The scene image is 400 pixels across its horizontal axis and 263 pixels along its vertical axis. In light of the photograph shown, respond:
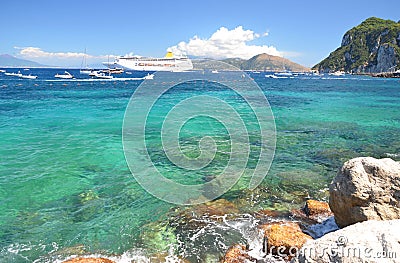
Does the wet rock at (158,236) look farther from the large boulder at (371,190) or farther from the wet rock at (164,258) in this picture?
the large boulder at (371,190)

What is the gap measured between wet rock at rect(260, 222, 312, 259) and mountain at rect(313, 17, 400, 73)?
152 m

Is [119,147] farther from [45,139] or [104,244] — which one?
[104,244]

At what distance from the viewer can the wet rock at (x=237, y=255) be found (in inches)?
240

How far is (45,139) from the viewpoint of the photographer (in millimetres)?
16828

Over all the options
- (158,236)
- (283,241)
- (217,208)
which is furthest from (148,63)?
(283,241)

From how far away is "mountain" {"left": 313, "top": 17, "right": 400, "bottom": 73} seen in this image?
135875 millimetres

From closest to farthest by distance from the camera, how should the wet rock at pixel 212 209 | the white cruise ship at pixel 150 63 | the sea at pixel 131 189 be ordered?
the sea at pixel 131 189 < the wet rock at pixel 212 209 < the white cruise ship at pixel 150 63

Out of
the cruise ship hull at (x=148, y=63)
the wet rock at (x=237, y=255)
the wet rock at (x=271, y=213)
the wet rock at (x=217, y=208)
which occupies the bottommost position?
the wet rock at (x=237, y=255)

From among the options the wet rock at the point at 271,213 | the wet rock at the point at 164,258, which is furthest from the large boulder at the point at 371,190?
the wet rock at the point at 164,258

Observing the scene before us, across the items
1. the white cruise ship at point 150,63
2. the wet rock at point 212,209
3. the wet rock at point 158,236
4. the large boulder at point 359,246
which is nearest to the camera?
the large boulder at point 359,246

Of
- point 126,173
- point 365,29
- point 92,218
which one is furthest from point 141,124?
point 365,29

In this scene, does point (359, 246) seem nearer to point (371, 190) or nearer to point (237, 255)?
point (371, 190)

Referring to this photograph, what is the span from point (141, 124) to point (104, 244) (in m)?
14.7

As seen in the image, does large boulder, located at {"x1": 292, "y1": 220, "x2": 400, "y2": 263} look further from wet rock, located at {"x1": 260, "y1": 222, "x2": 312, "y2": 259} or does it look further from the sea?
the sea
